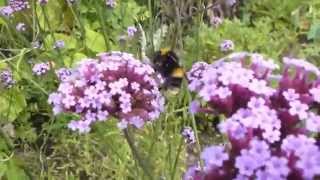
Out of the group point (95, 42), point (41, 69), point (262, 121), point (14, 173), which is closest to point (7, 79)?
point (41, 69)

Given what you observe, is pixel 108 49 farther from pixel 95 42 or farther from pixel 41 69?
pixel 95 42

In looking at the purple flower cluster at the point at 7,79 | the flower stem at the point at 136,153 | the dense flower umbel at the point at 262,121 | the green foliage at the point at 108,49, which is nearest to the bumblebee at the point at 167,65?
the green foliage at the point at 108,49

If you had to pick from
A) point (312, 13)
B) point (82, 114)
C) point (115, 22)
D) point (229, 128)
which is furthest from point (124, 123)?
point (312, 13)

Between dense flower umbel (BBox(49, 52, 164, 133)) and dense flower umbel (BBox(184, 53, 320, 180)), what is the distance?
0.20 meters

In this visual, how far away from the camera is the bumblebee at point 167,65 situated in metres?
2.35

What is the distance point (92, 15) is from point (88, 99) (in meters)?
1.74

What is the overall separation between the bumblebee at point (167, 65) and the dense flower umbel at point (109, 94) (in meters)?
0.82

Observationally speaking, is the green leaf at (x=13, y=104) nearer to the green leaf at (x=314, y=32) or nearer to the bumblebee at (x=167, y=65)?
the bumblebee at (x=167, y=65)

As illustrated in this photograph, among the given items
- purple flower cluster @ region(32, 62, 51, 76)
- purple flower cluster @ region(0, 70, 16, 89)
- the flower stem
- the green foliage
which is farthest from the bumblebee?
the flower stem

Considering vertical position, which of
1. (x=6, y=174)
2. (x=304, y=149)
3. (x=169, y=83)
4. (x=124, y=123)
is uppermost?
(x=304, y=149)

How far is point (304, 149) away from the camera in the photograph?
42.7 inches

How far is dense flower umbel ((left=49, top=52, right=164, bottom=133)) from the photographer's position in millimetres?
1397

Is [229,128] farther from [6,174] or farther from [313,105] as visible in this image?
[6,174]

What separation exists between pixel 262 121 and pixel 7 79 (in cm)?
141
